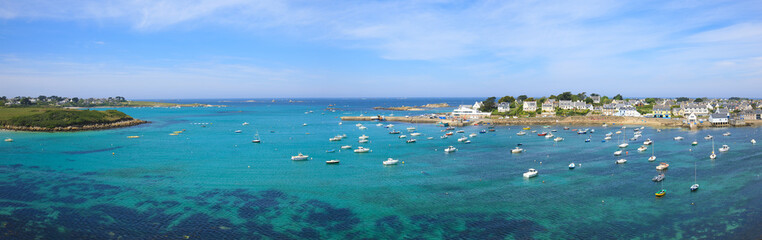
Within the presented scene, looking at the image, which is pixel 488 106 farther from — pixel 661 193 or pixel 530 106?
pixel 661 193

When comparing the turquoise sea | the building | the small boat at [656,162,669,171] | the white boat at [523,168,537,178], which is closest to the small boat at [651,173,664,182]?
the turquoise sea

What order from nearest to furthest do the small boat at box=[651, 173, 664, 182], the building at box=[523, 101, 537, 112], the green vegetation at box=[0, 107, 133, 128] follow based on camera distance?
the small boat at box=[651, 173, 664, 182] < the green vegetation at box=[0, 107, 133, 128] < the building at box=[523, 101, 537, 112]

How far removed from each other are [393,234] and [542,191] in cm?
1380

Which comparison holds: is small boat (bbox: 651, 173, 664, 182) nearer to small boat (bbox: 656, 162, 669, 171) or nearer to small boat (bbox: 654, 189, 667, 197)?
small boat (bbox: 654, 189, 667, 197)

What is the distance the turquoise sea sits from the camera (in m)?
22.6

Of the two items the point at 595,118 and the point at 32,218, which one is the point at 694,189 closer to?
the point at 32,218

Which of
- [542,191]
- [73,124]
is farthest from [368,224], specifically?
[73,124]

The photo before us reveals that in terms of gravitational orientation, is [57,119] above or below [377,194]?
above

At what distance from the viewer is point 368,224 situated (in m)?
23.6

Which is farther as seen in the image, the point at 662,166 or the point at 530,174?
the point at 662,166

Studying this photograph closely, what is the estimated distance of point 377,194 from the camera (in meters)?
29.9

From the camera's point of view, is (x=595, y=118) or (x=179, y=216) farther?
(x=595, y=118)

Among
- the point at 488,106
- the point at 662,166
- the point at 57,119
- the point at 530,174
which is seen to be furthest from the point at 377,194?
the point at 488,106

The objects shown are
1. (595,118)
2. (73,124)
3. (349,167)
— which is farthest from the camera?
(595,118)
